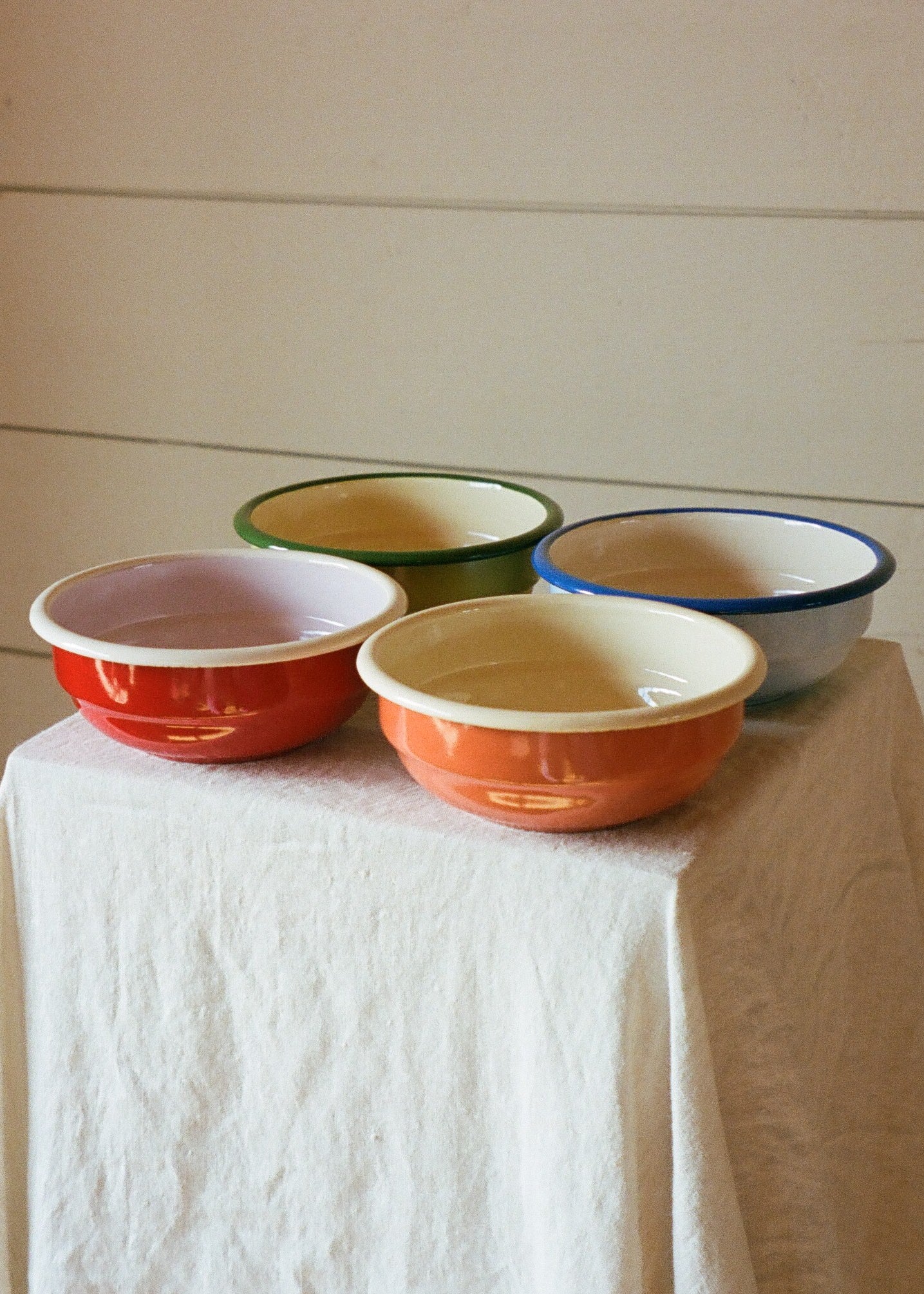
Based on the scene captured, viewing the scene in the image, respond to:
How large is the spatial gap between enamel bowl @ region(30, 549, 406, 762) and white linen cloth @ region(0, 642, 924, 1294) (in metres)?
0.03

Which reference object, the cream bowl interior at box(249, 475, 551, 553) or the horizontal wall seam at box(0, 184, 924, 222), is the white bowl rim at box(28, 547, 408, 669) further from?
the horizontal wall seam at box(0, 184, 924, 222)

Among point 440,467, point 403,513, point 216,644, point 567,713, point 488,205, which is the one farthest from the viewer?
point 440,467

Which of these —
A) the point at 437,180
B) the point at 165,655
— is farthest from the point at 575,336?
the point at 165,655

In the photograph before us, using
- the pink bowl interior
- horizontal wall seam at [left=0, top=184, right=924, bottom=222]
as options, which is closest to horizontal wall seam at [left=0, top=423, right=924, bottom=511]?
horizontal wall seam at [left=0, top=184, right=924, bottom=222]

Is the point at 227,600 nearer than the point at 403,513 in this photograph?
Yes

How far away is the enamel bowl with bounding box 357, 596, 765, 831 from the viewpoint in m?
0.61

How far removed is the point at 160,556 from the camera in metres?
0.87

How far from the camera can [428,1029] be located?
69 cm

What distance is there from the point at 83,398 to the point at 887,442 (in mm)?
984

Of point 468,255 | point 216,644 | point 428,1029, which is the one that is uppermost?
point 468,255

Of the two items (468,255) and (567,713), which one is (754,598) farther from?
(468,255)

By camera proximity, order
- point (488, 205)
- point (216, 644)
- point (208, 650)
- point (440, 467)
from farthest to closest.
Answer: point (440, 467)
point (488, 205)
point (216, 644)
point (208, 650)

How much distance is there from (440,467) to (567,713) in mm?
886

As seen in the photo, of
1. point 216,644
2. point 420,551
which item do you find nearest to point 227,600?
point 216,644
